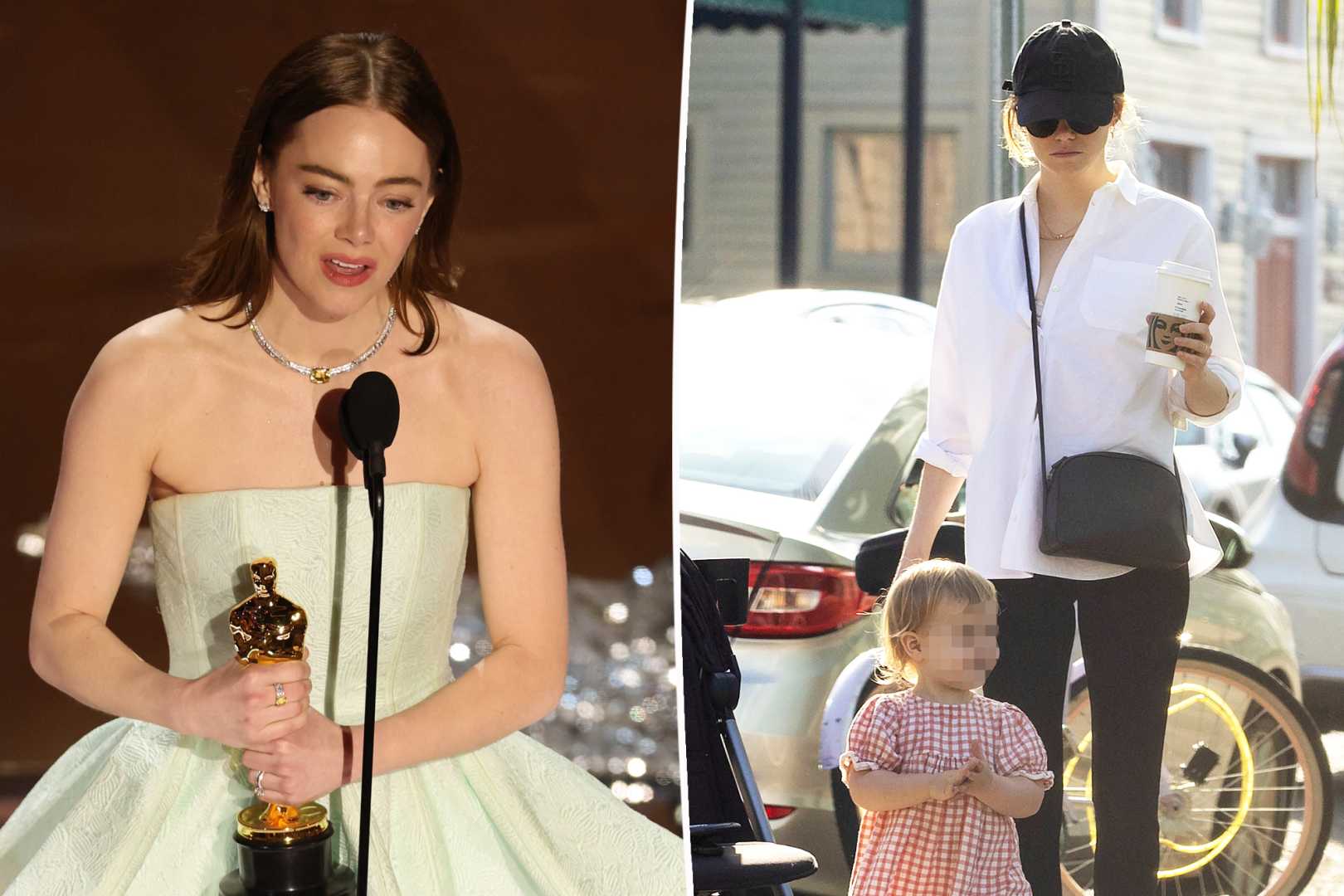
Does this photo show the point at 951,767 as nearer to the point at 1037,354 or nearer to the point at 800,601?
the point at 800,601

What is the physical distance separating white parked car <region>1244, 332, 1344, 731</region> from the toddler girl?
1.20 feet

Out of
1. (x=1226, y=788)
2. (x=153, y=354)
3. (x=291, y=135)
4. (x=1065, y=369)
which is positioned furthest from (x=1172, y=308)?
(x=153, y=354)

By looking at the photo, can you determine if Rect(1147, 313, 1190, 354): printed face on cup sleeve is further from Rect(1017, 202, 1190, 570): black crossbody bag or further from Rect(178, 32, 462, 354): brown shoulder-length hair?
Rect(178, 32, 462, 354): brown shoulder-length hair

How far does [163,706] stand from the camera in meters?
1.25

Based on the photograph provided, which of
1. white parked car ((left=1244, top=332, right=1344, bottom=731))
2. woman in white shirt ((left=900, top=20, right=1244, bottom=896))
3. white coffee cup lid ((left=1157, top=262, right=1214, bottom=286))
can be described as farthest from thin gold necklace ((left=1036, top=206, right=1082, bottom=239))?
white parked car ((left=1244, top=332, right=1344, bottom=731))

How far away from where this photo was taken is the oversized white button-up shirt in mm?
1538

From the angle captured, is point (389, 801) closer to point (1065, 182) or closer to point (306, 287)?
point (306, 287)

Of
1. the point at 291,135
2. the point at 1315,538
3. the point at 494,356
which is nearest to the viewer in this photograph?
the point at 291,135

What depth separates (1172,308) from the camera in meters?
1.53

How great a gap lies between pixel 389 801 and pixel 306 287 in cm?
52

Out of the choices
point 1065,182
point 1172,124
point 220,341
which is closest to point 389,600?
point 220,341

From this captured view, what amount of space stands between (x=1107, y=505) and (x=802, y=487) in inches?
15.7

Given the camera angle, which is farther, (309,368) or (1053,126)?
(1053,126)

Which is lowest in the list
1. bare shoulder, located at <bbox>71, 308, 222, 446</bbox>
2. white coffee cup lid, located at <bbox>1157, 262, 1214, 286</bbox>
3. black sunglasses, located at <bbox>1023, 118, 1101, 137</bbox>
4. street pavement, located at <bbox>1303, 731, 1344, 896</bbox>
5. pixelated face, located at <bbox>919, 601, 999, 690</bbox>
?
street pavement, located at <bbox>1303, 731, 1344, 896</bbox>
